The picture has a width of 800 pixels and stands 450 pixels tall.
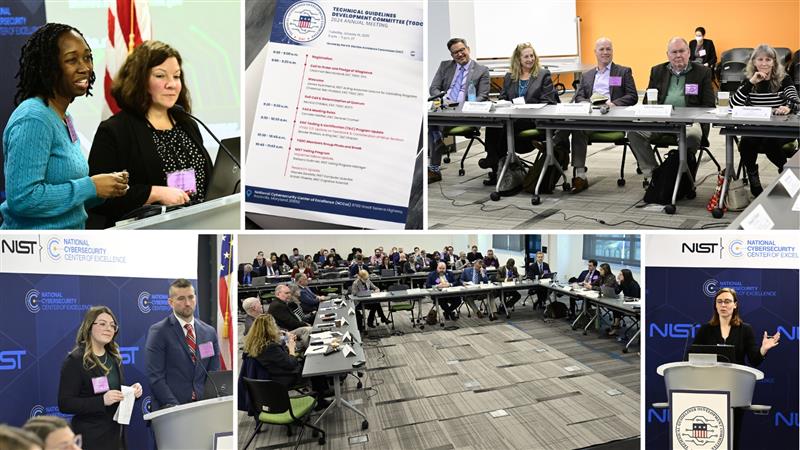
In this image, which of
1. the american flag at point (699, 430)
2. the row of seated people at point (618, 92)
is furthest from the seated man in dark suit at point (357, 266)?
the row of seated people at point (618, 92)

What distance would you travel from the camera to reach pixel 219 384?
341cm

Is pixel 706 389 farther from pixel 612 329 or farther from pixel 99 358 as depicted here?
pixel 99 358

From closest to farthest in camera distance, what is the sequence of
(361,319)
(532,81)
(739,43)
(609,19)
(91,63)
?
(91,63)
(361,319)
(532,81)
(739,43)
(609,19)

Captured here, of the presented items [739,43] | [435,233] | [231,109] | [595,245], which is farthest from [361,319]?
[739,43]

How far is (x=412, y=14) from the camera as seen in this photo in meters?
2.80

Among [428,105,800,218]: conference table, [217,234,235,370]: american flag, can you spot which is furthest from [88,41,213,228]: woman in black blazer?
[428,105,800,218]: conference table

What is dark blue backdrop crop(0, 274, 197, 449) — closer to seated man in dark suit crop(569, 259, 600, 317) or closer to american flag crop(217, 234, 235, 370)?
american flag crop(217, 234, 235, 370)

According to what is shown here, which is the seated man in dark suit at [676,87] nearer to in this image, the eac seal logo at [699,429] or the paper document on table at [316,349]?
the eac seal logo at [699,429]

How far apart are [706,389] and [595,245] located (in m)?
0.84

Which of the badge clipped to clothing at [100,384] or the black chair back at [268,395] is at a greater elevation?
the badge clipped to clothing at [100,384]

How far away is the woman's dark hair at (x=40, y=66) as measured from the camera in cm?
266

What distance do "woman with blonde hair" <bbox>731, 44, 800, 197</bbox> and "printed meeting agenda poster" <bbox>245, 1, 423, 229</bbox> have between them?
330 cm

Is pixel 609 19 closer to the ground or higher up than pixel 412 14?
higher up

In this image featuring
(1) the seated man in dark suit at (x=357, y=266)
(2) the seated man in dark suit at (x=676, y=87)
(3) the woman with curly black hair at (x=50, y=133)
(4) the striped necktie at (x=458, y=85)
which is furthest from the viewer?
(4) the striped necktie at (x=458, y=85)
